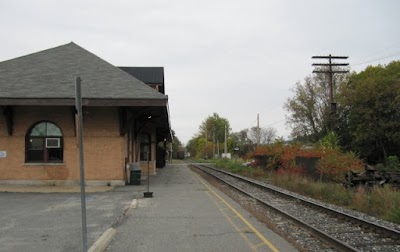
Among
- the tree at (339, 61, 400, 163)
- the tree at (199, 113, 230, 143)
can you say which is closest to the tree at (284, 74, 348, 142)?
the tree at (339, 61, 400, 163)

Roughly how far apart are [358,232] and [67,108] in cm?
1513

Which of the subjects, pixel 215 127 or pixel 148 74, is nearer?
pixel 148 74

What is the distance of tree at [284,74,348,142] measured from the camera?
75.3m

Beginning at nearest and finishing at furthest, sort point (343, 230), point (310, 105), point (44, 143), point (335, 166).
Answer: point (343, 230), point (44, 143), point (335, 166), point (310, 105)

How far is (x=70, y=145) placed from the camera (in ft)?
70.3

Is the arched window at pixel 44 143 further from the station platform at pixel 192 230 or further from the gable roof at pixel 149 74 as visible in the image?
the gable roof at pixel 149 74

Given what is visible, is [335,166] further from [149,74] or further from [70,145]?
[149,74]

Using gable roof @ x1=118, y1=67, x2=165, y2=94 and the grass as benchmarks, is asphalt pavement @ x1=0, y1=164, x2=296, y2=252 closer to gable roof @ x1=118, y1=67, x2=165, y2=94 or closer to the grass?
the grass

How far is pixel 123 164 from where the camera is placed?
21953mm

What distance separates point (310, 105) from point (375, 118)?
2850 centimetres

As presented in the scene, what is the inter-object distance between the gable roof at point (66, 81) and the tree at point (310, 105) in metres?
55.0

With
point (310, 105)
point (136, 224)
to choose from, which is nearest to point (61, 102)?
point (136, 224)

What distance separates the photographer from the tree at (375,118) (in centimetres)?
4706

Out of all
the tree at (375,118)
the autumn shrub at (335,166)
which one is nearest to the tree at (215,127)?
the tree at (375,118)
